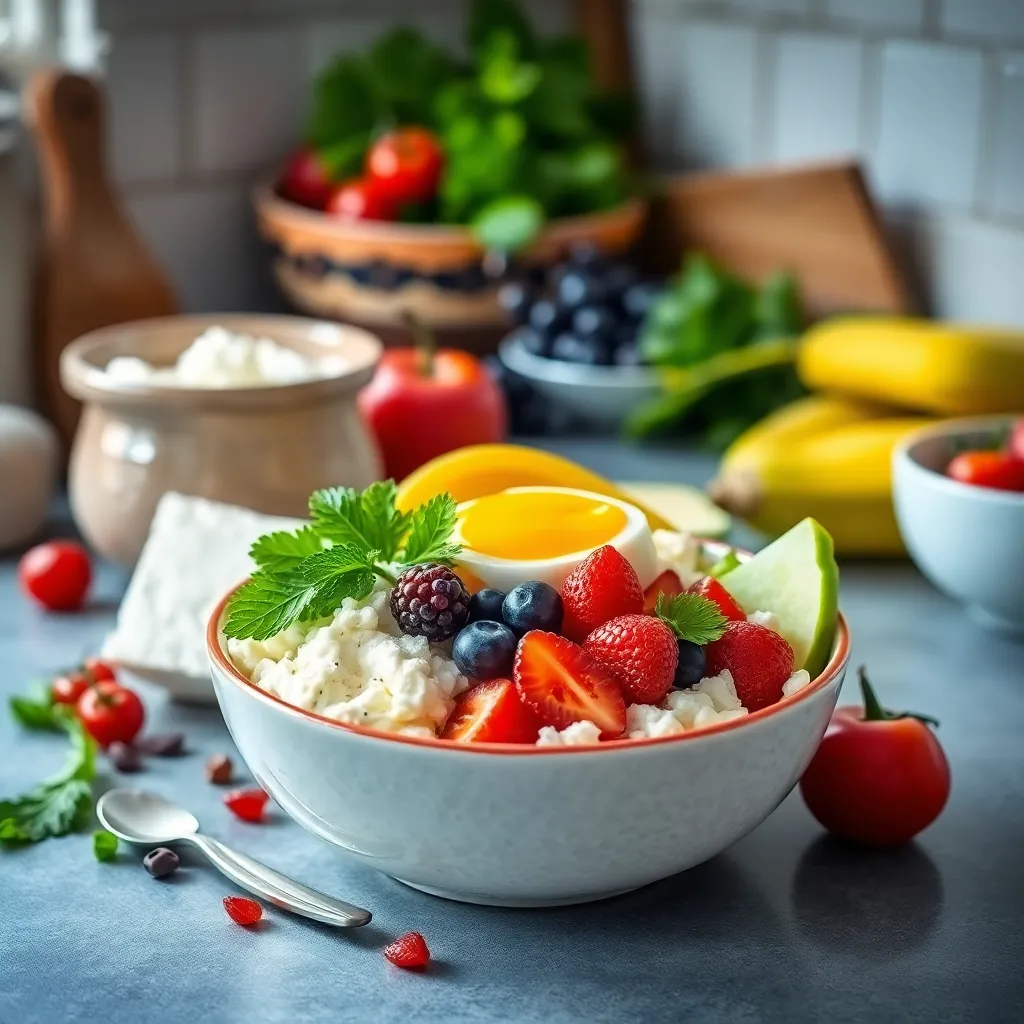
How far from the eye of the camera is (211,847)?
101 centimetres

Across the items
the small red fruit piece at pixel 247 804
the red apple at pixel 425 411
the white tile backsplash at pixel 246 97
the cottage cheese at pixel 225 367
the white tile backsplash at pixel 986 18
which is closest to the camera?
the small red fruit piece at pixel 247 804

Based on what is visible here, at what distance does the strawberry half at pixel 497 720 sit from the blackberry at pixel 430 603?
45 millimetres

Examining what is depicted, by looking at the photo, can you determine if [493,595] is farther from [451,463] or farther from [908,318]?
[908,318]

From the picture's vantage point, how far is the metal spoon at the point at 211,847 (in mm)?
940

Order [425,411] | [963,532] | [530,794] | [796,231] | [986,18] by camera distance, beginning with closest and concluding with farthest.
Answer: [530,794] < [963,532] < [425,411] < [986,18] < [796,231]

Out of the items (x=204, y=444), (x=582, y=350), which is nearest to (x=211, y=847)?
(x=204, y=444)

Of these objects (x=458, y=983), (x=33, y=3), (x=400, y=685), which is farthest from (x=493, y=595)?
(x=33, y=3)

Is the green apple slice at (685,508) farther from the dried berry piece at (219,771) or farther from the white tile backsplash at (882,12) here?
the white tile backsplash at (882,12)

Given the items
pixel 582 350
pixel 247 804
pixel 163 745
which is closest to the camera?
pixel 247 804

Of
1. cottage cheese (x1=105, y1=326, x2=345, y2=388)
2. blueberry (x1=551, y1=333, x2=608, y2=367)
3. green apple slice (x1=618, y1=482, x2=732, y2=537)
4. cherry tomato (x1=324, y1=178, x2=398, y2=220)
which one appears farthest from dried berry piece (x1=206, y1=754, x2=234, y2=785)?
cherry tomato (x1=324, y1=178, x2=398, y2=220)

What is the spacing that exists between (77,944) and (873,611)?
2.73ft

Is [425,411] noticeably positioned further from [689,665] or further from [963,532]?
[689,665]

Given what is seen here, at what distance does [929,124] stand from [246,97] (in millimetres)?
966

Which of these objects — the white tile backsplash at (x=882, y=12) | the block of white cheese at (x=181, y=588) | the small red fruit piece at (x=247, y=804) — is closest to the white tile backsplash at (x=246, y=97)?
the white tile backsplash at (x=882, y=12)
